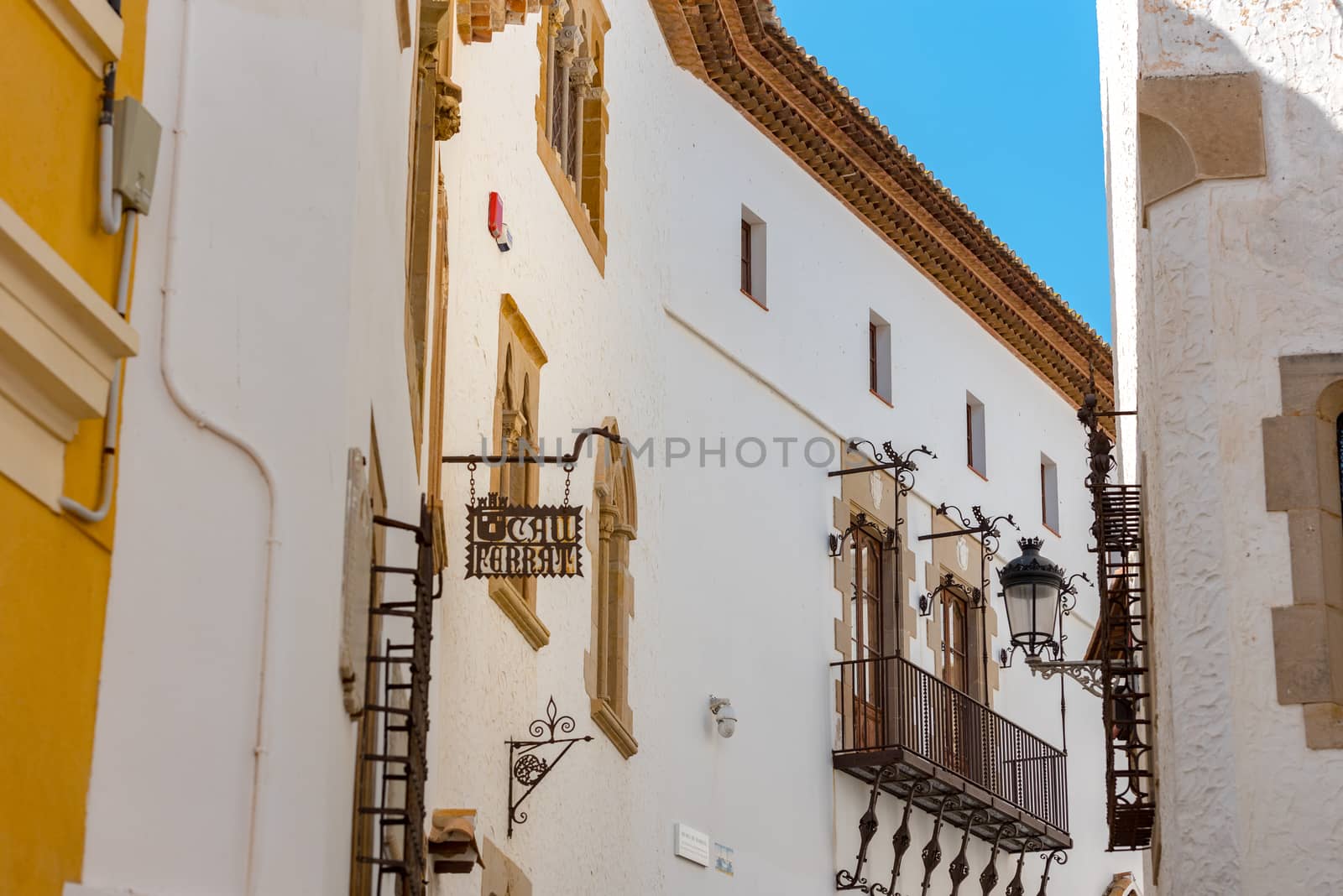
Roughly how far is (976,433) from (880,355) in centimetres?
281

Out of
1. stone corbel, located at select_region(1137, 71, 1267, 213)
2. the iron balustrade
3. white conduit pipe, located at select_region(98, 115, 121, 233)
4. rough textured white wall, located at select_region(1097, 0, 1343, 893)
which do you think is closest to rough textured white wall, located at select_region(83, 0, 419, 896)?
white conduit pipe, located at select_region(98, 115, 121, 233)

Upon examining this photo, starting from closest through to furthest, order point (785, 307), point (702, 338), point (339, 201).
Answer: point (339, 201) < point (702, 338) < point (785, 307)

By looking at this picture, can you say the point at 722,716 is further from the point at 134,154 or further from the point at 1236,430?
the point at 134,154

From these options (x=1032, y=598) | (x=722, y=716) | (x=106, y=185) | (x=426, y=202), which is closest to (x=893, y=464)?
(x=722, y=716)

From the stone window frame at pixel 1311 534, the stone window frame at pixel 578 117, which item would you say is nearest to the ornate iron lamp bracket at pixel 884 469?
the stone window frame at pixel 578 117

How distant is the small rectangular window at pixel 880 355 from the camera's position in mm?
21875

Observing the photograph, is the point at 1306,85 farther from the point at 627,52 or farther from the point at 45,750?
the point at 627,52

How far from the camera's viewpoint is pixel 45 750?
5.38m

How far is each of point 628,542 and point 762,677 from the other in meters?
3.29

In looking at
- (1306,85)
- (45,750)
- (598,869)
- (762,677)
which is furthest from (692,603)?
(45,750)

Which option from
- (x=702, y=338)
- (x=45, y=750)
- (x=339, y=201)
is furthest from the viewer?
(x=702, y=338)

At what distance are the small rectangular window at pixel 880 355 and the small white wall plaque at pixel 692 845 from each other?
21.3 feet

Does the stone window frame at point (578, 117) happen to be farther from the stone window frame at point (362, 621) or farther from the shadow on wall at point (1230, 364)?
the stone window frame at point (362, 621)

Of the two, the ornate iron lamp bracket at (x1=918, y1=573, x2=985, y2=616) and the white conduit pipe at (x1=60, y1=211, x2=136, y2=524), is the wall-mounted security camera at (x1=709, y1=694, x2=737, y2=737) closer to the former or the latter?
the ornate iron lamp bracket at (x1=918, y1=573, x2=985, y2=616)
